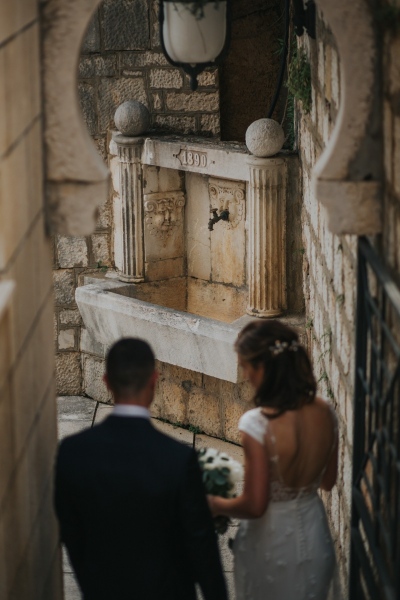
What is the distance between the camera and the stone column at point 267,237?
7086mm

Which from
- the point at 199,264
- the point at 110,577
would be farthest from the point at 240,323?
the point at 110,577

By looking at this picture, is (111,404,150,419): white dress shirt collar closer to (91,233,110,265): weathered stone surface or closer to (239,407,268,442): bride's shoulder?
(239,407,268,442): bride's shoulder

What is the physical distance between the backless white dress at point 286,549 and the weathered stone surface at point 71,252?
4397mm

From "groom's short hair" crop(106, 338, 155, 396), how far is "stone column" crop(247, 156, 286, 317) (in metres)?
3.75

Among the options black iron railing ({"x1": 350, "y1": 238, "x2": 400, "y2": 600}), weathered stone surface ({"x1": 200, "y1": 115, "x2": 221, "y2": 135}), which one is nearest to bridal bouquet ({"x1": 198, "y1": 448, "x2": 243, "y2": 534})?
black iron railing ({"x1": 350, "y1": 238, "x2": 400, "y2": 600})

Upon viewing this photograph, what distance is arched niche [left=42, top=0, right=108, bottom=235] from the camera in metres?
3.79

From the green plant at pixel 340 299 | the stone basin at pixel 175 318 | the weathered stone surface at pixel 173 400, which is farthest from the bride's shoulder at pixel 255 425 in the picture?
the weathered stone surface at pixel 173 400

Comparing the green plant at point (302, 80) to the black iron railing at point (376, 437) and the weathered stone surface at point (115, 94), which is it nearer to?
the weathered stone surface at point (115, 94)

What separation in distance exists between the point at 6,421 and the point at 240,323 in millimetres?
3869

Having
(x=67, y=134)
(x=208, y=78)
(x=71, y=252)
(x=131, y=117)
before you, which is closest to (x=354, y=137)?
(x=67, y=134)

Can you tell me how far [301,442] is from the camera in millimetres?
3795

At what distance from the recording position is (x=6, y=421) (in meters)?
3.40

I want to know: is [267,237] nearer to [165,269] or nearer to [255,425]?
[165,269]

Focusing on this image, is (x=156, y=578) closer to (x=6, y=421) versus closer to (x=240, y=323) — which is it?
(x=6, y=421)
